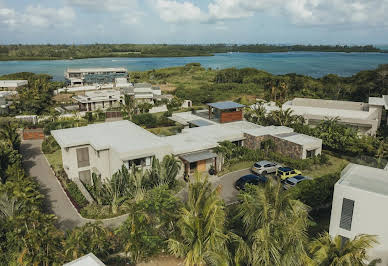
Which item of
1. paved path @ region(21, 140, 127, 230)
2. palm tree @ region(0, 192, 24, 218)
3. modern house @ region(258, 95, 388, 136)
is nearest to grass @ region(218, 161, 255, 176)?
paved path @ region(21, 140, 127, 230)

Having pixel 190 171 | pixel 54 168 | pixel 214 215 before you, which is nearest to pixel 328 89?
pixel 190 171

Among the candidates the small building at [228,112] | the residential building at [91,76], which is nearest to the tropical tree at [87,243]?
the small building at [228,112]

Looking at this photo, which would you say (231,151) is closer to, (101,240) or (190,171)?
(190,171)

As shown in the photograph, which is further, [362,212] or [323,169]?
[323,169]

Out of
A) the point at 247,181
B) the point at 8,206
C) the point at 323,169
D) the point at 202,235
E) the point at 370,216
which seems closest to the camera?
the point at 202,235

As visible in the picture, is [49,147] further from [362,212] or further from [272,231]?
[362,212]

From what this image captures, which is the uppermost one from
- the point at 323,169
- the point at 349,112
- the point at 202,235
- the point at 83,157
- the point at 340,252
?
the point at 349,112

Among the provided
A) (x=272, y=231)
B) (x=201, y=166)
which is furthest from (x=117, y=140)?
(x=272, y=231)

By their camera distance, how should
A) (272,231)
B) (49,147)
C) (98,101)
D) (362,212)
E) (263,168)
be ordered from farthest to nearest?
(98,101) → (49,147) → (263,168) → (362,212) → (272,231)
